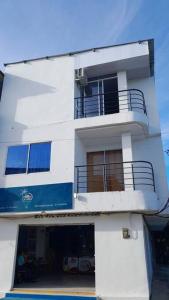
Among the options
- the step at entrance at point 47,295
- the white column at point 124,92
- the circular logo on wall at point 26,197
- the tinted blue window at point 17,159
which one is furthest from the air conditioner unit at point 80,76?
the step at entrance at point 47,295

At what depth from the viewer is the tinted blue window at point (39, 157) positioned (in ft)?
31.6

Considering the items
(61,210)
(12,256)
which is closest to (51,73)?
(61,210)

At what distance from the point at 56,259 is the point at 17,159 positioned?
7819mm

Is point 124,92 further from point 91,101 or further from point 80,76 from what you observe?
point 80,76

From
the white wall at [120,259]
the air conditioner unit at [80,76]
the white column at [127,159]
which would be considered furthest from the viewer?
the air conditioner unit at [80,76]

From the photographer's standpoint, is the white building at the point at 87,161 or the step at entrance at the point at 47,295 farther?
the white building at the point at 87,161

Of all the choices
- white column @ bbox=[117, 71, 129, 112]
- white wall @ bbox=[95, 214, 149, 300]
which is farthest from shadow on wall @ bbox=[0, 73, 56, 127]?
white wall @ bbox=[95, 214, 149, 300]

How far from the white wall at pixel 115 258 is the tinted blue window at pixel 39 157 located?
2.08 metres

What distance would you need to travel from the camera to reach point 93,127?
9680mm

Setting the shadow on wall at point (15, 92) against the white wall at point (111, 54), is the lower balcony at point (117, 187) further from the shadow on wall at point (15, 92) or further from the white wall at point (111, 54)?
the white wall at point (111, 54)

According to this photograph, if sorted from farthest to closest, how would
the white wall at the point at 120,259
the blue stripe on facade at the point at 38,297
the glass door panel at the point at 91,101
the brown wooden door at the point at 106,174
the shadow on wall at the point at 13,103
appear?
the glass door panel at the point at 91,101, the shadow on wall at the point at 13,103, the brown wooden door at the point at 106,174, the blue stripe on facade at the point at 38,297, the white wall at the point at 120,259

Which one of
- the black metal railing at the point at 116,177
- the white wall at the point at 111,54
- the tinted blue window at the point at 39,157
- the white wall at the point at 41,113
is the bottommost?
the black metal railing at the point at 116,177

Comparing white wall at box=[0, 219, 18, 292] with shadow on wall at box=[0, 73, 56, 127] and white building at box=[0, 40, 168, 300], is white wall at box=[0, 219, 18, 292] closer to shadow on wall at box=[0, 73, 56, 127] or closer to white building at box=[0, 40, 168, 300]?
white building at box=[0, 40, 168, 300]

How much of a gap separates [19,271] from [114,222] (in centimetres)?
481
